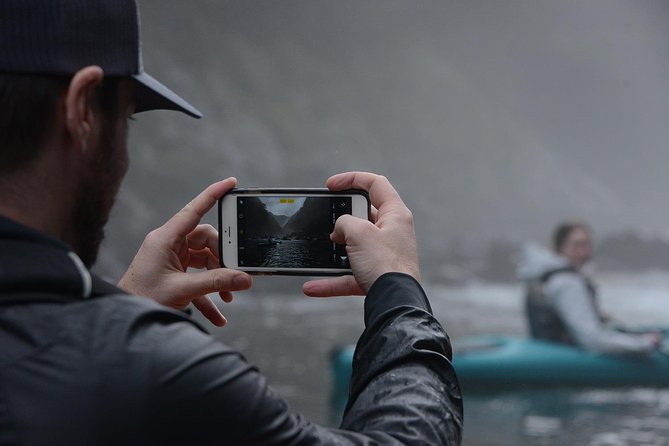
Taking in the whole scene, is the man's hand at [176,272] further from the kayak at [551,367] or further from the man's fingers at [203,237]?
the kayak at [551,367]

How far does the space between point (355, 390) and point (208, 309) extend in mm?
222

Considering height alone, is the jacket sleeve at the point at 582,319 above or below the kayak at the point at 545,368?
above

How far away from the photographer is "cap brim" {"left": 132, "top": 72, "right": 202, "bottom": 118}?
440mm

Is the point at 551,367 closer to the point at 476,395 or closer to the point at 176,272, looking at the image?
the point at 476,395

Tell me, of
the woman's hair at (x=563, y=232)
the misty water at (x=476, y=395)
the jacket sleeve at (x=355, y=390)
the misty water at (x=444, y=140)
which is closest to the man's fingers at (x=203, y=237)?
the jacket sleeve at (x=355, y=390)

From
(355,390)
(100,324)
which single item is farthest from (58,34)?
(355,390)

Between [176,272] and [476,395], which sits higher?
Result: [476,395]

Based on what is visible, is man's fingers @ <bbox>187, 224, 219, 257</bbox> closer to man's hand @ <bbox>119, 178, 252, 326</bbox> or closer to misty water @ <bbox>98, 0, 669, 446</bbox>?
man's hand @ <bbox>119, 178, 252, 326</bbox>

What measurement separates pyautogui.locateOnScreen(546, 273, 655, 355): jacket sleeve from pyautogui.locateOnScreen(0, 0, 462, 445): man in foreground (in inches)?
103

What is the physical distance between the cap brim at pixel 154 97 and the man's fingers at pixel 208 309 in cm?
19

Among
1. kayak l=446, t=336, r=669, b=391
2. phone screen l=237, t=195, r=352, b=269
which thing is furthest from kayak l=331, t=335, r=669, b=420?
phone screen l=237, t=195, r=352, b=269

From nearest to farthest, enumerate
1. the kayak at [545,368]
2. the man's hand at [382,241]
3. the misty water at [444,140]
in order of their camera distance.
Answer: the man's hand at [382,241] < the kayak at [545,368] < the misty water at [444,140]

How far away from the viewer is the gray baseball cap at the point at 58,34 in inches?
15.4

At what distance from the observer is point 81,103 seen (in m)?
0.40
